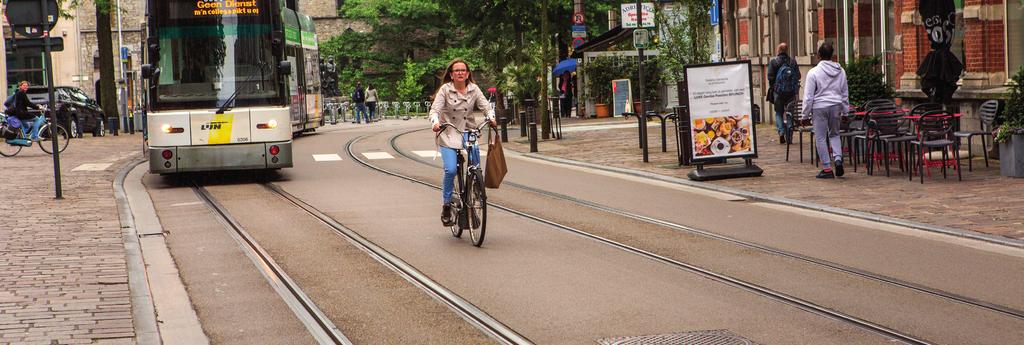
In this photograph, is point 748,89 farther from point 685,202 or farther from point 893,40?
point 893,40

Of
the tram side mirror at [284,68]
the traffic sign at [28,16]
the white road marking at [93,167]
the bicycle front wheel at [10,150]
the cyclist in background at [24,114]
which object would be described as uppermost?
the traffic sign at [28,16]

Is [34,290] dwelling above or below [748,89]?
below

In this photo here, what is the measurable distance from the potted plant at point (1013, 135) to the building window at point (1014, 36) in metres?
2.96

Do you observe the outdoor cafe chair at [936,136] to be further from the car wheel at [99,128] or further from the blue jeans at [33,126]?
the car wheel at [99,128]

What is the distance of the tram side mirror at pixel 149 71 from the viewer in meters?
18.8

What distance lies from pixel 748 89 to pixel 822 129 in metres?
1.32

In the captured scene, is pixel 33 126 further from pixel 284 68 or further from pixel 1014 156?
pixel 1014 156

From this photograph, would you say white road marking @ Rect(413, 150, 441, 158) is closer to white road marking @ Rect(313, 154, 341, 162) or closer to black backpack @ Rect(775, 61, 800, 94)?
white road marking @ Rect(313, 154, 341, 162)

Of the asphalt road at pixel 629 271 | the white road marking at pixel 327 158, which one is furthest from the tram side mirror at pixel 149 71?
the white road marking at pixel 327 158

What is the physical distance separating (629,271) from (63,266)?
4.24 meters

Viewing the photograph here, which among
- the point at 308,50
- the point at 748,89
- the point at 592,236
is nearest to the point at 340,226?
the point at 592,236

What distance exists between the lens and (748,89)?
1775cm

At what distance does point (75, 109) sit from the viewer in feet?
130

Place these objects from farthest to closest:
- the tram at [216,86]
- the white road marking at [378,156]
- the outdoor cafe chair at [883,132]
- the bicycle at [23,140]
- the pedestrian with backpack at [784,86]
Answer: the bicycle at [23,140] → the white road marking at [378,156] → the pedestrian with backpack at [784,86] → the tram at [216,86] → the outdoor cafe chair at [883,132]
